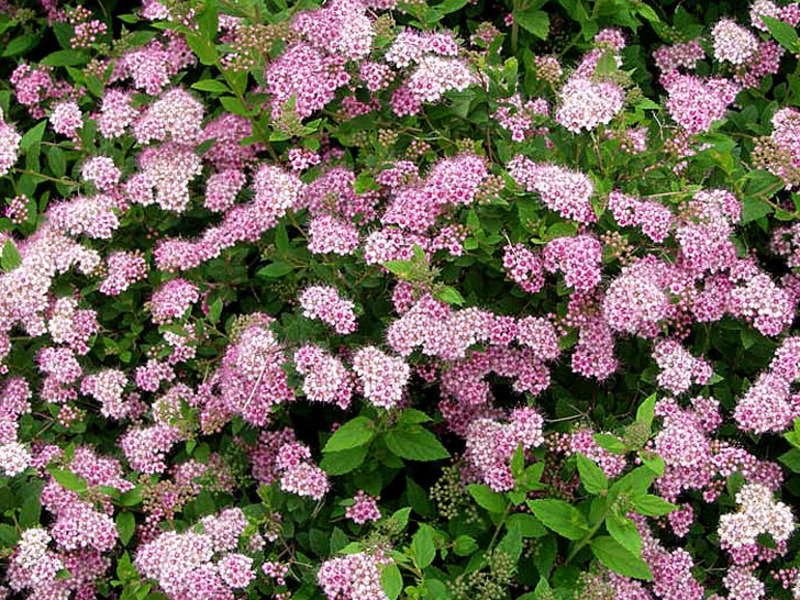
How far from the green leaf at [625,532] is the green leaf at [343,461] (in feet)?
2.70

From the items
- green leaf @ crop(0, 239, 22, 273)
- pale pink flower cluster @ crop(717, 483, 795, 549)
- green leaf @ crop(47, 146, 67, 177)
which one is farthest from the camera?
green leaf @ crop(47, 146, 67, 177)

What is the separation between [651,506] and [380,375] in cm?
91

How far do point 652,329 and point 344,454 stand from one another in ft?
3.75

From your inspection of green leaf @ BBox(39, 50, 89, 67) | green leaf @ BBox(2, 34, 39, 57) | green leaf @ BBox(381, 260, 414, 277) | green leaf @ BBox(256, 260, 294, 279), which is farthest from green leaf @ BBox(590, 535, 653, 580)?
green leaf @ BBox(2, 34, 39, 57)

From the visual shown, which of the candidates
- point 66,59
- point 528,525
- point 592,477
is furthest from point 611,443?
point 66,59

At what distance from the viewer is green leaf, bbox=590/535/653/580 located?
293cm

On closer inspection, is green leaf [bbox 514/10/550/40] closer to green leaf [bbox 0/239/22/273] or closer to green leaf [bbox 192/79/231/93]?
green leaf [bbox 192/79/231/93]

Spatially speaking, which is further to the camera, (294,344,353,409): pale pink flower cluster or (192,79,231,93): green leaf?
(192,79,231,93): green leaf

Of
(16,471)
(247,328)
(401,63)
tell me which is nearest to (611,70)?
(401,63)

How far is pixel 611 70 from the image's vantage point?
365 cm

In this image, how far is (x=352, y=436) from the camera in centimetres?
313

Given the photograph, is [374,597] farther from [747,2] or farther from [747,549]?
[747,2]

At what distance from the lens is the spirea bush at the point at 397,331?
3182 millimetres

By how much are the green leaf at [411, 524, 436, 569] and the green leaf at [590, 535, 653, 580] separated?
51 cm
